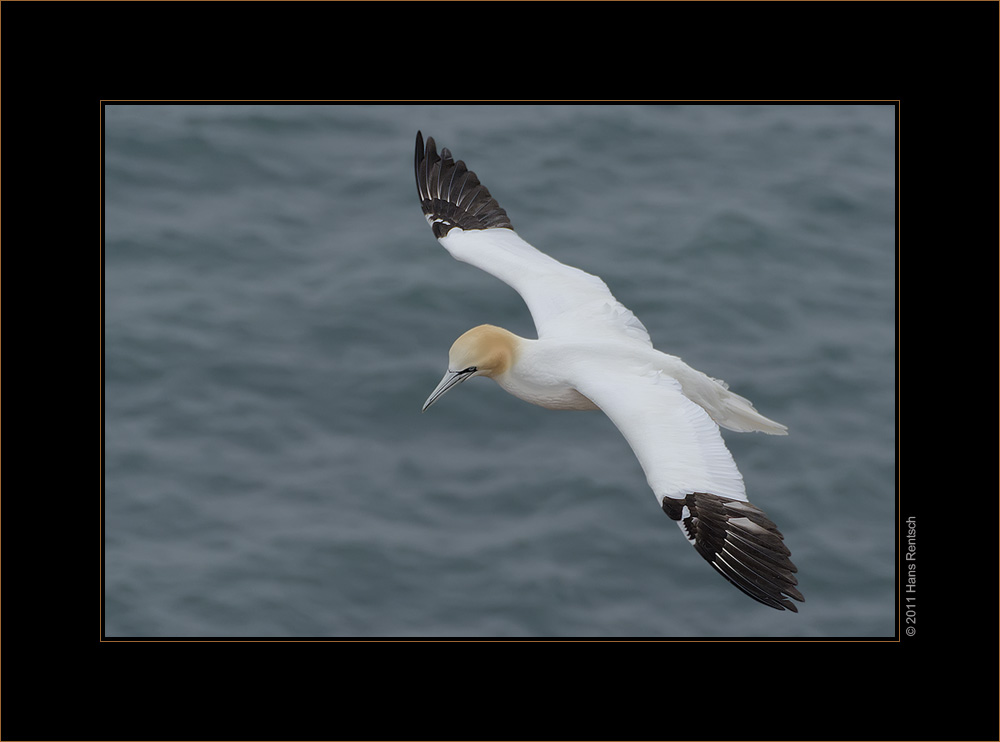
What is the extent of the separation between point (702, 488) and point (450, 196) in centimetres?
479

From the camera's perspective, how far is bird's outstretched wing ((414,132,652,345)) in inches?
396

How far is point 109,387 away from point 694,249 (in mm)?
6919

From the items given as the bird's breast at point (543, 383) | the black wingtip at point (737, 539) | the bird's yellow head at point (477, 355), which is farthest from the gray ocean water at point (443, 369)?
the black wingtip at point (737, 539)

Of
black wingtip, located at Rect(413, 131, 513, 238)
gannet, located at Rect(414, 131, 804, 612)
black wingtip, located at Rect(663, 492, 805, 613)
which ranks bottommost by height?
black wingtip, located at Rect(663, 492, 805, 613)

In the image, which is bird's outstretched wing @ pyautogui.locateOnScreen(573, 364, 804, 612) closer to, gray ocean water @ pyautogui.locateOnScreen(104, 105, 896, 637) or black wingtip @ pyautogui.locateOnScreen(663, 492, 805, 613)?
black wingtip @ pyautogui.locateOnScreen(663, 492, 805, 613)

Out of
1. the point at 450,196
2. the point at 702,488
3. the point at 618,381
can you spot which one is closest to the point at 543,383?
the point at 618,381

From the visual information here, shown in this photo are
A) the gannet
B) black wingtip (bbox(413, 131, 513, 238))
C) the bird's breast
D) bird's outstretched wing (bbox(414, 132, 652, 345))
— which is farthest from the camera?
black wingtip (bbox(413, 131, 513, 238))

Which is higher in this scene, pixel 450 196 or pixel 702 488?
pixel 450 196

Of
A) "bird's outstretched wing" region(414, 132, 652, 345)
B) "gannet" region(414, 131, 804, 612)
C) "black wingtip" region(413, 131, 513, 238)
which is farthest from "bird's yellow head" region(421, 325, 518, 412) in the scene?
"black wingtip" region(413, 131, 513, 238)

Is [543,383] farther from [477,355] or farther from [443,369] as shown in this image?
[443,369]

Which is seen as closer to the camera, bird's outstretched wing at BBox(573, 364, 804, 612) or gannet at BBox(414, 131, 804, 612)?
bird's outstretched wing at BBox(573, 364, 804, 612)

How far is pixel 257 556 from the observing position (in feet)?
42.3

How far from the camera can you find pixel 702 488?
7.98 meters

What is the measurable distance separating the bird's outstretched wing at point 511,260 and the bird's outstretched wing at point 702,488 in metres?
1.24
